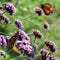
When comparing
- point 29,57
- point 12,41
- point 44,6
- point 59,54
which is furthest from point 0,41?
point 59,54

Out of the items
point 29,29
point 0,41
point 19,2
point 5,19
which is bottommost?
point 0,41

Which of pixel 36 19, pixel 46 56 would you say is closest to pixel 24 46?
pixel 46 56

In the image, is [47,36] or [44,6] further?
[47,36]

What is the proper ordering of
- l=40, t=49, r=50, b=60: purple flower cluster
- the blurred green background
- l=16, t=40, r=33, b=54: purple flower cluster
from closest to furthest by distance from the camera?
l=16, t=40, r=33, b=54: purple flower cluster
l=40, t=49, r=50, b=60: purple flower cluster
the blurred green background

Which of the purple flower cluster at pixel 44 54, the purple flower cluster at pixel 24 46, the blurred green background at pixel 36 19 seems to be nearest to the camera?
the purple flower cluster at pixel 24 46

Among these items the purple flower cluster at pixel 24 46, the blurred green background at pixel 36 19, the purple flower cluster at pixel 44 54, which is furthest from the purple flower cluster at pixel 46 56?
the blurred green background at pixel 36 19

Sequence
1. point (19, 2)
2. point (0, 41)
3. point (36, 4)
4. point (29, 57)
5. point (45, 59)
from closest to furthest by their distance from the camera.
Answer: point (0, 41)
point (45, 59)
point (29, 57)
point (19, 2)
point (36, 4)

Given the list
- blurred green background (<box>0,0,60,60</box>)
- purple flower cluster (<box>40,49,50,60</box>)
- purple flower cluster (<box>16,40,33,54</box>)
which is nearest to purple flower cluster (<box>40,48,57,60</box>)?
purple flower cluster (<box>40,49,50,60</box>)

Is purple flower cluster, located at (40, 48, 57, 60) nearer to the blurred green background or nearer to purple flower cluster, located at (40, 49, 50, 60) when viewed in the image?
purple flower cluster, located at (40, 49, 50, 60)

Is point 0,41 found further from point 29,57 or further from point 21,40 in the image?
point 29,57

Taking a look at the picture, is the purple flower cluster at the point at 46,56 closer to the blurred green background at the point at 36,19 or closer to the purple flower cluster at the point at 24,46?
the purple flower cluster at the point at 24,46

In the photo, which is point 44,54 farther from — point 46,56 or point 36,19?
point 36,19
